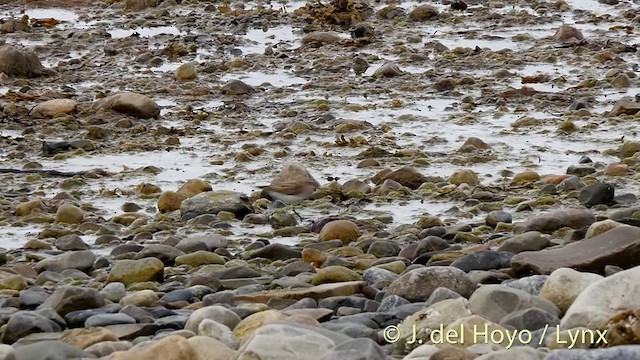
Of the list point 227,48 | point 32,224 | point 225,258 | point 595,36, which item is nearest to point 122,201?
point 32,224

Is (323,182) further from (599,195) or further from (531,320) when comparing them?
(531,320)

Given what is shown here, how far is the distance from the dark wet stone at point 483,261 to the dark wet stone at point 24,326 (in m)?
1.52

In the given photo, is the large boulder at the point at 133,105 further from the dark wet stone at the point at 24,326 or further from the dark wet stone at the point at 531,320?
the dark wet stone at the point at 531,320

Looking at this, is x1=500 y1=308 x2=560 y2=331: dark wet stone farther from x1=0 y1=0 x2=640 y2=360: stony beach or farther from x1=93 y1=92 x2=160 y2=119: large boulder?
x1=93 y1=92 x2=160 y2=119: large boulder

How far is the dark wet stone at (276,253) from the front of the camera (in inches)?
196

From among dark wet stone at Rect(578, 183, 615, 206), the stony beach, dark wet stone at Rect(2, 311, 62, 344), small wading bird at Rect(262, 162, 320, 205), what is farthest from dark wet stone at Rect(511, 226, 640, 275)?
small wading bird at Rect(262, 162, 320, 205)

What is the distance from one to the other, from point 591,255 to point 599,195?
4.98 feet

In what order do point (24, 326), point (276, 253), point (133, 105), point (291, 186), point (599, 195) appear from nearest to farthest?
1. point (24, 326)
2. point (276, 253)
3. point (599, 195)
4. point (291, 186)
5. point (133, 105)

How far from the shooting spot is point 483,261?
14.2 ft

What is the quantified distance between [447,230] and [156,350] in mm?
2414

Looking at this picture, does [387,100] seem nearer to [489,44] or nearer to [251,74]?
[251,74]

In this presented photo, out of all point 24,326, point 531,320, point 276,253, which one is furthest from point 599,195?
Answer: point 24,326

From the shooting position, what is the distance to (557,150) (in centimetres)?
707

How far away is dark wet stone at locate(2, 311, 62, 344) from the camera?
12.0 feet
